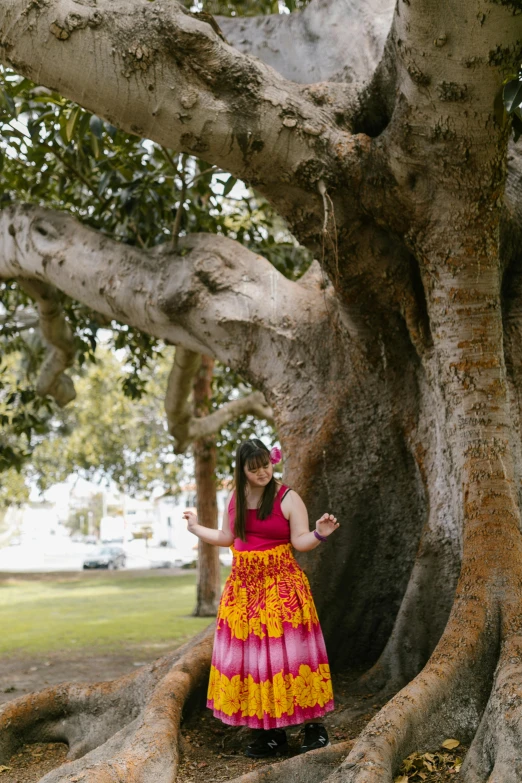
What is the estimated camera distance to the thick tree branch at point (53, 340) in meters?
7.49

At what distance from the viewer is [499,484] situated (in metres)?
4.08

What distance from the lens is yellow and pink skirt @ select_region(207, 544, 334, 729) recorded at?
394cm

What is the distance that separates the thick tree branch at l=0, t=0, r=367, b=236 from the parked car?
30384mm

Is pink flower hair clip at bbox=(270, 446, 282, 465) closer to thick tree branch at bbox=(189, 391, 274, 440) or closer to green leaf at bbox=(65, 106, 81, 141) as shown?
green leaf at bbox=(65, 106, 81, 141)

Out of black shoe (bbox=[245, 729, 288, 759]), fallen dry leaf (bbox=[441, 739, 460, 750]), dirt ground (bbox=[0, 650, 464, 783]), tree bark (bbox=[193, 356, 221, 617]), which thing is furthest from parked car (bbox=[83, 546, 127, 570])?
fallen dry leaf (bbox=[441, 739, 460, 750])

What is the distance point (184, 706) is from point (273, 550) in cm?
102

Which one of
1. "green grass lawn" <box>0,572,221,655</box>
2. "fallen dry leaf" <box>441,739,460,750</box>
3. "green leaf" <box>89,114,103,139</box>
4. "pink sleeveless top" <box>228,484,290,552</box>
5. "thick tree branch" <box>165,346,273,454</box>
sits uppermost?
"green leaf" <box>89,114,103,139</box>

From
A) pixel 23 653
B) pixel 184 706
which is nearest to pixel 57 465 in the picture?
pixel 23 653

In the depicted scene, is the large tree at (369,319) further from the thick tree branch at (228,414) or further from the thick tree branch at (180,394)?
the thick tree branch at (228,414)

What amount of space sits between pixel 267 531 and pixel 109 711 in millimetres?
1803

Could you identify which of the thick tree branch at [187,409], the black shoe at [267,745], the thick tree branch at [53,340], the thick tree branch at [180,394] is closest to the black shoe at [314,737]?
the black shoe at [267,745]

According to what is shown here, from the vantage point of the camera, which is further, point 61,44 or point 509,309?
point 509,309

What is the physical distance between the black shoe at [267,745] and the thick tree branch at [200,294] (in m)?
2.24

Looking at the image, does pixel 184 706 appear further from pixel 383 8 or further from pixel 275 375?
A: pixel 383 8
